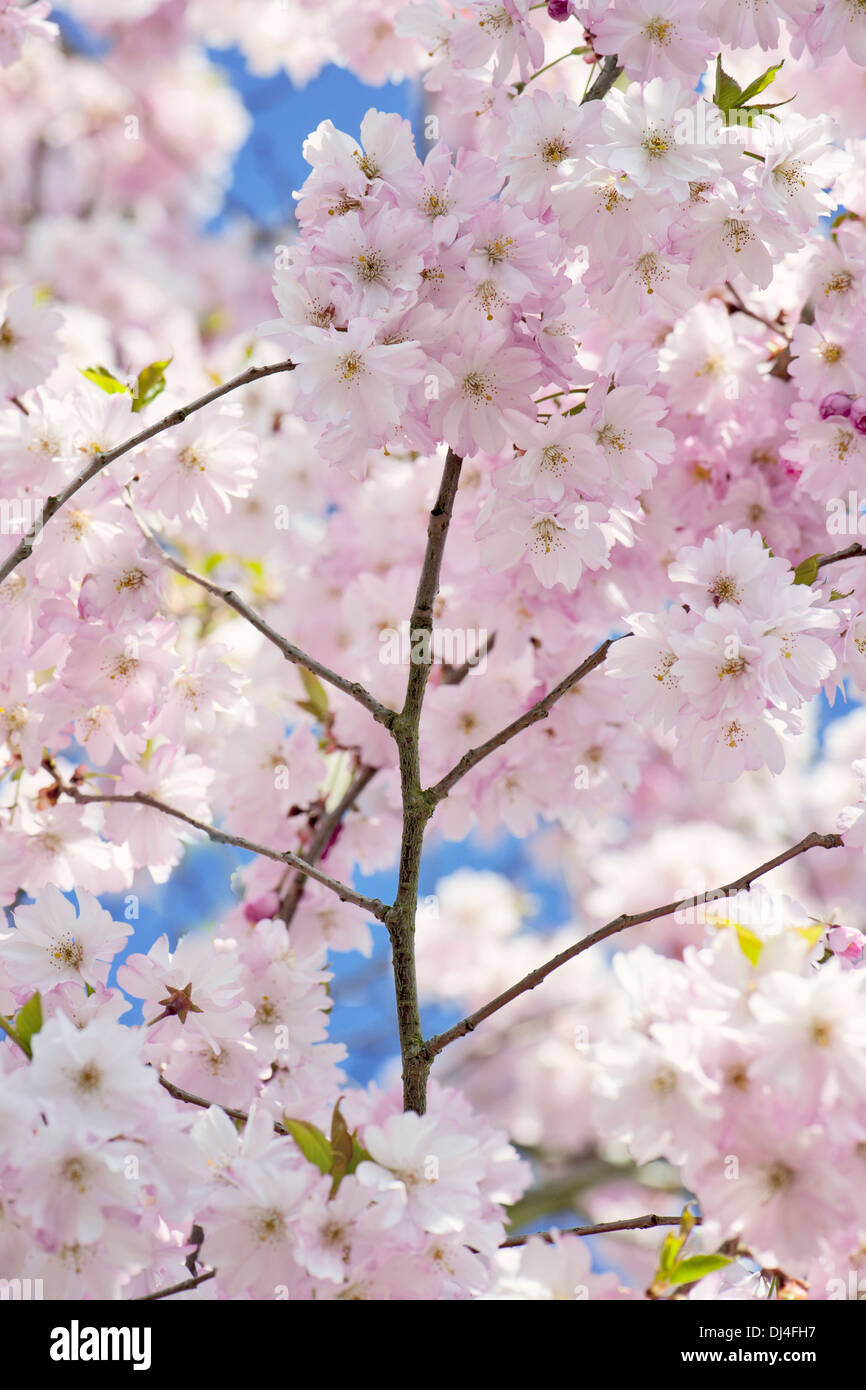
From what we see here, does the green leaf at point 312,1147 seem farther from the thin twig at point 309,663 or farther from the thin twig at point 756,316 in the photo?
the thin twig at point 756,316

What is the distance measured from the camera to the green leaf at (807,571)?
56.8 inches

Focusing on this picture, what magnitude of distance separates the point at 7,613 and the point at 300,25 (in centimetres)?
245

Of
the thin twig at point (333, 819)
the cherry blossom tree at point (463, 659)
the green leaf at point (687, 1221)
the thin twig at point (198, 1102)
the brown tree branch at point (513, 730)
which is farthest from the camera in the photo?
the thin twig at point (333, 819)

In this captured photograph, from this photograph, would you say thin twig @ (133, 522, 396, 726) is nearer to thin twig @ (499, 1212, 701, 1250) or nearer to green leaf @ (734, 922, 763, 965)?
green leaf @ (734, 922, 763, 965)

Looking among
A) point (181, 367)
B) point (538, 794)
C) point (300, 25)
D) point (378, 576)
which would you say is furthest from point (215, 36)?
point (538, 794)

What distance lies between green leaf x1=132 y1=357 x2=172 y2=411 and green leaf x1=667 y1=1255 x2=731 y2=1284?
1.23 metres

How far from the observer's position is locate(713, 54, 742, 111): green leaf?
55.5 inches

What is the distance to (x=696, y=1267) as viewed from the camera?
1.21 metres

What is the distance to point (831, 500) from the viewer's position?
1.67 m

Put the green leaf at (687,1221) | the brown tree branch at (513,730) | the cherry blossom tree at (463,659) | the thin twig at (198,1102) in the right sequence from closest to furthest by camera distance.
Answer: the cherry blossom tree at (463,659), the green leaf at (687,1221), the thin twig at (198,1102), the brown tree branch at (513,730)

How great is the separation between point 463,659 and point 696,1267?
3.75 ft

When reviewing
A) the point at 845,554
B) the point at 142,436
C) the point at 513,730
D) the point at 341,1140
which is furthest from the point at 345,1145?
the point at 845,554

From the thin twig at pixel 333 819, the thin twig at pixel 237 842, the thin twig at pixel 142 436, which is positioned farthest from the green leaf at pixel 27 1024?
the thin twig at pixel 333 819

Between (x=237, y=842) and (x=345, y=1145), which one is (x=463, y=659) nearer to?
(x=237, y=842)
